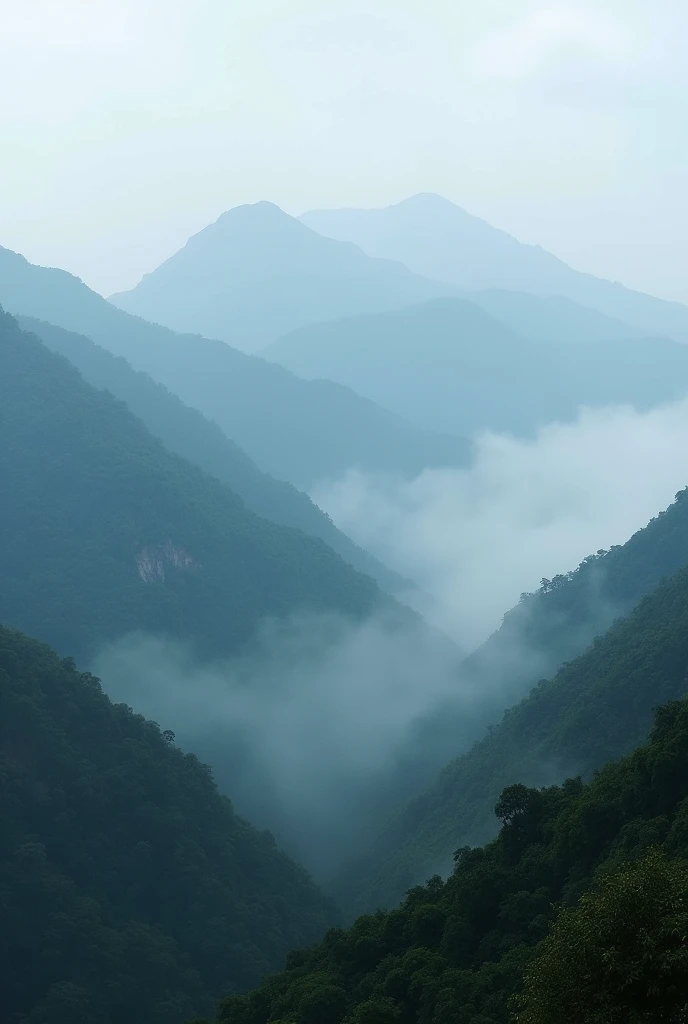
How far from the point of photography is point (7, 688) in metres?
48.1

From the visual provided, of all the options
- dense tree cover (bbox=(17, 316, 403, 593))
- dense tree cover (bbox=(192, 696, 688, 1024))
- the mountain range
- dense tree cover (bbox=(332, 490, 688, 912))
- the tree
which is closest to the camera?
the tree

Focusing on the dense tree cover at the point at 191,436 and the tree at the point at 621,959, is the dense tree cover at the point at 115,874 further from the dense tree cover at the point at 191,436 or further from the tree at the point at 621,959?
the dense tree cover at the point at 191,436

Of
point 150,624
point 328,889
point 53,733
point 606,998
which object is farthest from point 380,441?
point 606,998

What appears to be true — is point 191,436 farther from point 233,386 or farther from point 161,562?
point 233,386

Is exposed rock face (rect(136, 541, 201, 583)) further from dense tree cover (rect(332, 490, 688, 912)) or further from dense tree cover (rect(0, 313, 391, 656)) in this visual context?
dense tree cover (rect(332, 490, 688, 912))

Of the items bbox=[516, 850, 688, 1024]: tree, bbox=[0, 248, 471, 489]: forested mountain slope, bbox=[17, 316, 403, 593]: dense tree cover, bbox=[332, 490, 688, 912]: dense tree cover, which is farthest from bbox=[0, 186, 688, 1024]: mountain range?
bbox=[0, 248, 471, 489]: forested mountain slope

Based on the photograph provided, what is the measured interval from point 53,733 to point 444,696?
144ft

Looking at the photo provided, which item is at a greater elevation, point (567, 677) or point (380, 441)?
point (380, 441)

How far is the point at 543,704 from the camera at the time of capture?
6025 centimetres

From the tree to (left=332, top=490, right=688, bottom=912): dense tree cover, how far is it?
36167 millimetres

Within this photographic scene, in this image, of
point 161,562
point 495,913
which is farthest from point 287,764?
point 495,913

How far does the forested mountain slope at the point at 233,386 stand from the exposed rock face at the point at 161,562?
69342 millimetres

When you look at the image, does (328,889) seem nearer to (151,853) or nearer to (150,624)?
(151,853)

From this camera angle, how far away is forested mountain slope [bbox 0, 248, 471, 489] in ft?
507
